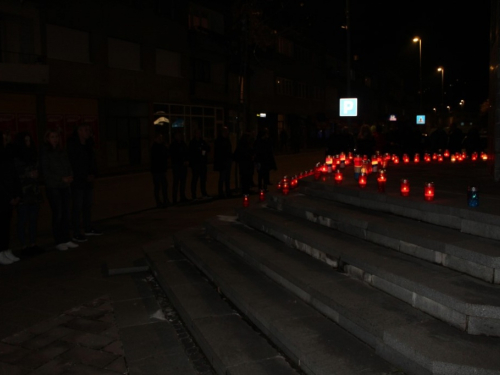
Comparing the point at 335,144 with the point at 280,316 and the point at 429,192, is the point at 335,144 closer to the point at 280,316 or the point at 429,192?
the point at 429,192

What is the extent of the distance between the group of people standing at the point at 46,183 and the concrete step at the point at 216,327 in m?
2.36

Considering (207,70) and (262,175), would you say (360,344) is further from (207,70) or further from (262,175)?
(207,70)

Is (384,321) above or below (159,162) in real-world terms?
below

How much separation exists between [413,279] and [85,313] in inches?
143

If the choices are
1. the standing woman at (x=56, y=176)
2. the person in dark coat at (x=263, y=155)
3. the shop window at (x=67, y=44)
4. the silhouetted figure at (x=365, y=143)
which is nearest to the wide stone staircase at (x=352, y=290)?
the standing woman at (x=56, y=176)

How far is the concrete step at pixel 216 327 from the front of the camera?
434cm

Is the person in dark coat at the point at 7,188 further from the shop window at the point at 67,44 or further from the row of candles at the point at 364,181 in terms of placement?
the shop window at the point at 67,44

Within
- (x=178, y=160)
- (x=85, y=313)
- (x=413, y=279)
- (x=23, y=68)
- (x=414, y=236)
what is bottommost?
(x=85, y=313)

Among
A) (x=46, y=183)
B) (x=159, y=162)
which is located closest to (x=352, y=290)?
(x=46, y=183)

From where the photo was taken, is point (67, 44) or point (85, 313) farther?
point (67, 44)

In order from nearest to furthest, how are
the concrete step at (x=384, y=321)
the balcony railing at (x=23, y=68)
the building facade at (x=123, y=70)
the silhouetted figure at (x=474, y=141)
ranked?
the concrete step at (x=384, y=321)
the silhouetted figure at (x=474, y=141)
the balcony railing at (x=23, y=68)
the building facade at (x=123, y=70)

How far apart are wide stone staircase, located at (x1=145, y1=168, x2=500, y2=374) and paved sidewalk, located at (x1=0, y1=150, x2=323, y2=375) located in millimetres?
464

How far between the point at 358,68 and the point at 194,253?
66989 millimetres

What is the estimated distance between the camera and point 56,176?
8.52 m
